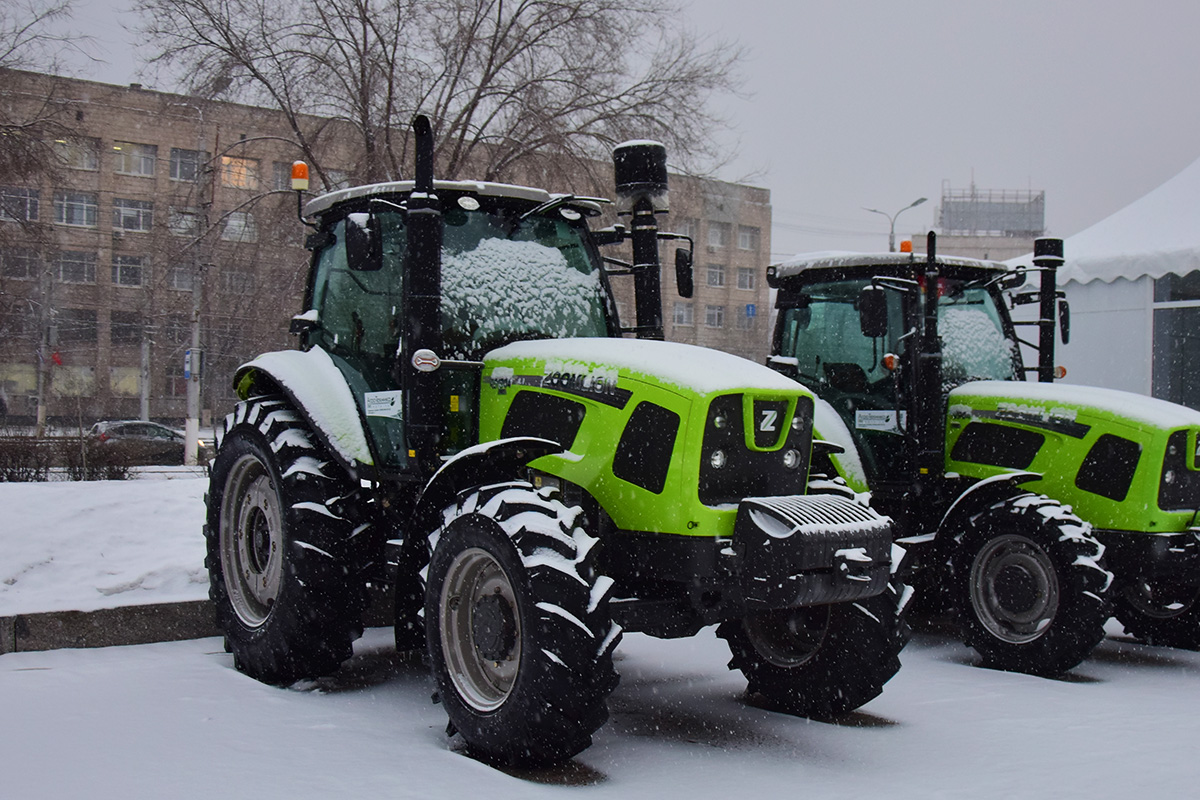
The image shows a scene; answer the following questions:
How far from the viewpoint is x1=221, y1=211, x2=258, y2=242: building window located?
705 inches

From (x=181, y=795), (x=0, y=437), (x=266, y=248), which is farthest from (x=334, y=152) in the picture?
(x=181, y=795)

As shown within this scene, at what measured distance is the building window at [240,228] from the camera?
17.9 m

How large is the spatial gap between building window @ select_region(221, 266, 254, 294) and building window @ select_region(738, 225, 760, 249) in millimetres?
44247

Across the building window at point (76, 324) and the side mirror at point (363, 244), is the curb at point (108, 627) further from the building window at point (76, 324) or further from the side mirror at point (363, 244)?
the building window at point (76, 324)

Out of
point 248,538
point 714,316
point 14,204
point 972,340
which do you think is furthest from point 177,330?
point 972,340

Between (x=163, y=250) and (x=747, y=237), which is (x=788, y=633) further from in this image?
(x=747, y=237)

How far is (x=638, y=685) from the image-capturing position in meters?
6.66

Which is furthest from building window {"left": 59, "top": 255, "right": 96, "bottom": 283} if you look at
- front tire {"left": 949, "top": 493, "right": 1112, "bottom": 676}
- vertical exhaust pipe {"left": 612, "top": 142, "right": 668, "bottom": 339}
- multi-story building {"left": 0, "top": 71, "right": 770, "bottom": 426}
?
front tire {"left": 949, "top": 493, "right": 1112, "bottom": 676}

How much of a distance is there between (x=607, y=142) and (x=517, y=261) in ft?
38.3

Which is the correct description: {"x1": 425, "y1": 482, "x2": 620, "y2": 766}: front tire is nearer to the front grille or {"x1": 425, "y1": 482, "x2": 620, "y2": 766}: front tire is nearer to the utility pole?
the front grille

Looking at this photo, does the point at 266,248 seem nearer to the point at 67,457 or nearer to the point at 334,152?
the point at 334,152

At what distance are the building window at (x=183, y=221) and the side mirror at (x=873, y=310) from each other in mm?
13014

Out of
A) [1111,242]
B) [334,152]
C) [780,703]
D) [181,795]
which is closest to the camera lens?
[181,795]

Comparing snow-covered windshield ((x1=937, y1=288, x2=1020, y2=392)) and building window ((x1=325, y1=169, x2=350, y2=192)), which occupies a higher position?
building window ((x1=325, y1=169, x2=350, y2=192))
